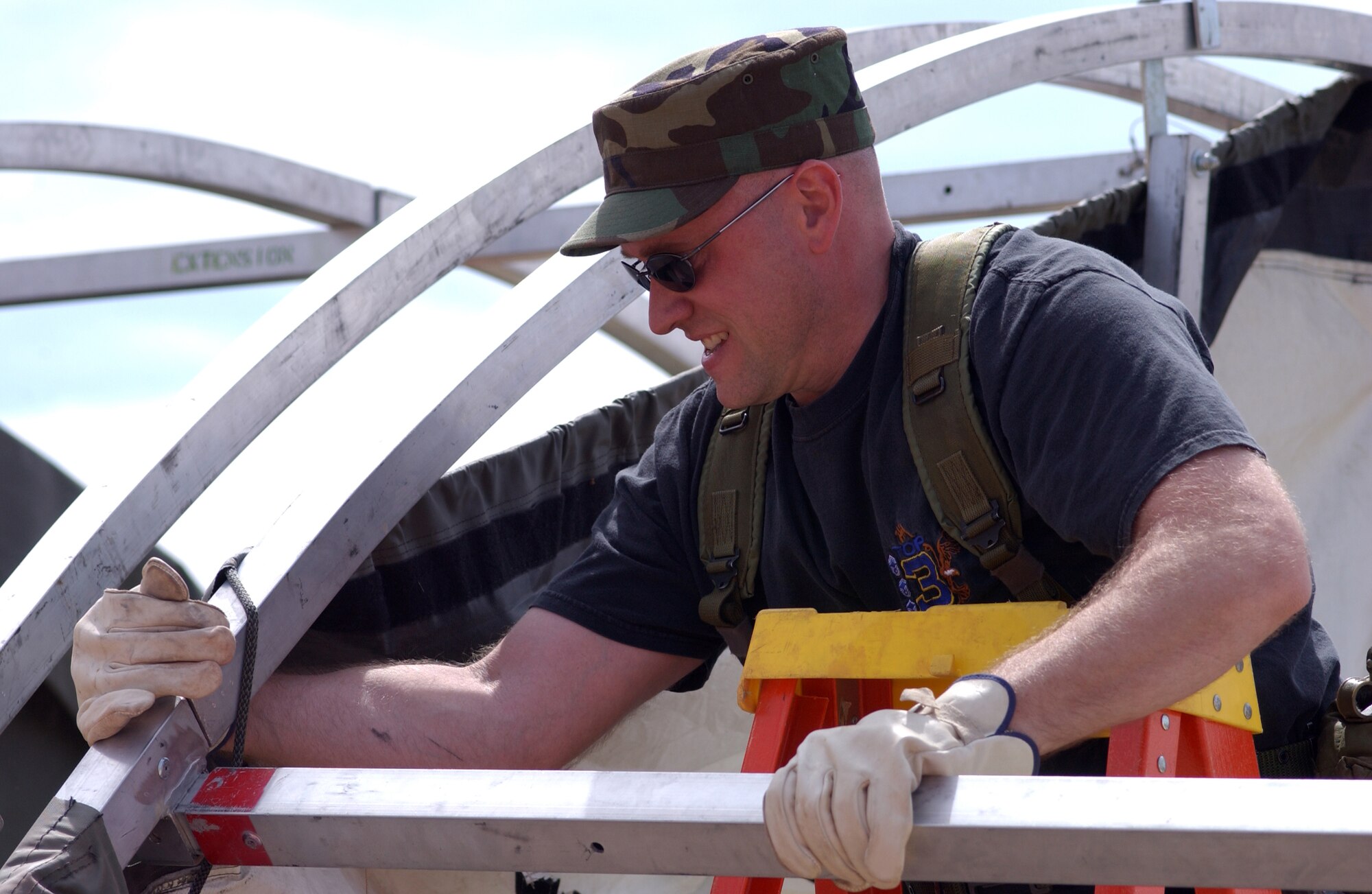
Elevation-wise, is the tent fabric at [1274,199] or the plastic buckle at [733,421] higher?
the plastic buckle at [733,421]

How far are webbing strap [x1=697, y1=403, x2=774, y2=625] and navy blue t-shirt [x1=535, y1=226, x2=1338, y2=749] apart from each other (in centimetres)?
3

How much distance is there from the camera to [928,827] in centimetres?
114

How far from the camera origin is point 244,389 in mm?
1884

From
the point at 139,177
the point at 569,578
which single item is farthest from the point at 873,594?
the point at 139,177

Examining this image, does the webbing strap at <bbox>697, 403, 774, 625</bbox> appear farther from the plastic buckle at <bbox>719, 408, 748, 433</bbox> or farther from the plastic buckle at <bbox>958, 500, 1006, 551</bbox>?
the plastic buckle at <bbox>958, 500, 1006, 551</bbox>

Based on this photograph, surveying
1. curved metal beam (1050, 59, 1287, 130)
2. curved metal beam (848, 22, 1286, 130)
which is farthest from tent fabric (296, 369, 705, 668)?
curved metal beam (1050, 59, 1287, 130)

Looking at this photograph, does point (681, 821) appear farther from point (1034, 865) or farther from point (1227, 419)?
point (1227, 419)

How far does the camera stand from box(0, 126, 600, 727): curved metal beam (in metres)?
1.62

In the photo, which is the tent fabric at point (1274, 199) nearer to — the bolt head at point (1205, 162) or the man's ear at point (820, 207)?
the bolt head at point (1205, 162)

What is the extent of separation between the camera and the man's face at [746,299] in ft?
6.27

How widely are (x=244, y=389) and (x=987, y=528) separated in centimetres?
105

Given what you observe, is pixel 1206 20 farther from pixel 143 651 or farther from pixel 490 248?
pixel 490 248

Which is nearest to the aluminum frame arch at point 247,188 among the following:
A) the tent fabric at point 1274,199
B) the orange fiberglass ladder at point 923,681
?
the tent fabric at point 1274,199

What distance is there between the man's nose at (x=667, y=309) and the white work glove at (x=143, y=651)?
77 centimetres
